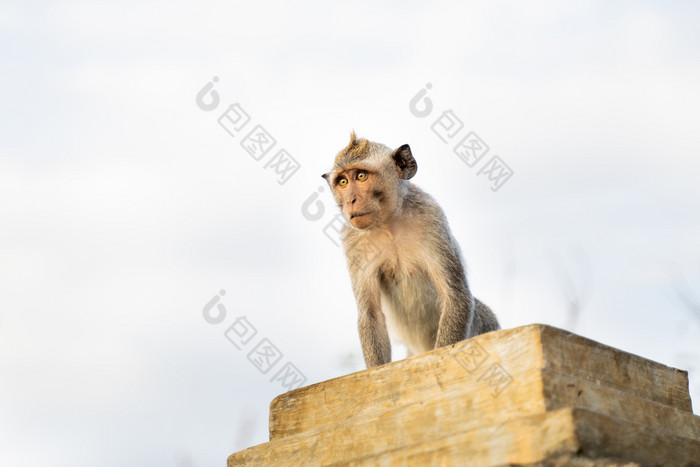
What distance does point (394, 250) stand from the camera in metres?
6.97

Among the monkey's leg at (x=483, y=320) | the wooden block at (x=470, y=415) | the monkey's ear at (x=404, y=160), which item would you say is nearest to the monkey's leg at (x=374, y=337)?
the monkey's leg at (x=483, y=320)

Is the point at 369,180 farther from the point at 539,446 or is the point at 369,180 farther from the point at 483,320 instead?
the point at 539,446

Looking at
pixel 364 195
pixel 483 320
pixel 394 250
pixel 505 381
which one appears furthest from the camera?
pixel 483 320

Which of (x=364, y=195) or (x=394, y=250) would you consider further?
(x=394, y=250)

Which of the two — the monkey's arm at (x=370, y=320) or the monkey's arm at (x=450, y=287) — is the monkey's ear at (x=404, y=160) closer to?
the monkey's arm at (x=450, y=287)

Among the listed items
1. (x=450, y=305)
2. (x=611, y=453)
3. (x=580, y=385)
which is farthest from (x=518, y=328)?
(x=450, y=305)

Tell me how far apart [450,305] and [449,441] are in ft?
7.91

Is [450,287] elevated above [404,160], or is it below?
below

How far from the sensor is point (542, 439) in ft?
13.3

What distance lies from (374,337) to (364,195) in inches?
41.9

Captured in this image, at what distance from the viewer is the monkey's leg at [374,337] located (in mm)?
6773

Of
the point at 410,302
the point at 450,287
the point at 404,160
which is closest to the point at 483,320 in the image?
the point at 410,302

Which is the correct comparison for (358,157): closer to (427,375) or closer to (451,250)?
(451,250)

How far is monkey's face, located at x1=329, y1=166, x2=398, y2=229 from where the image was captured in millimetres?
6555
